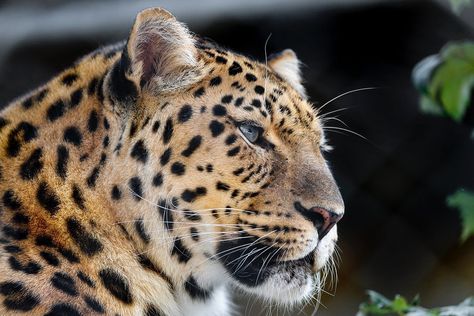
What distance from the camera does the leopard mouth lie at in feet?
8.97

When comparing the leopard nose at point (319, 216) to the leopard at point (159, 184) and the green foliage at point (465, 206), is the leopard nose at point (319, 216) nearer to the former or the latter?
the leopard at point (159, 184)

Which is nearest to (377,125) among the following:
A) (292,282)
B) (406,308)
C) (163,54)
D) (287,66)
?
(287,66)

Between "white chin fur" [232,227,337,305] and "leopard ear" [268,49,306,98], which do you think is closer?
"white chin fur" [232,227,337,305]

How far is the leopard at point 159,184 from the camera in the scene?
2607 millimetres

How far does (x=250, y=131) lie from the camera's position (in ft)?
9.07

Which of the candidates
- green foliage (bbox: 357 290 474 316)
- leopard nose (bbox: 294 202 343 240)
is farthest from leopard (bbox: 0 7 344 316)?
green foliage (bbox: 357 290 474 316)

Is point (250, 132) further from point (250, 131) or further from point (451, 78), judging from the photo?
point (451, 78)

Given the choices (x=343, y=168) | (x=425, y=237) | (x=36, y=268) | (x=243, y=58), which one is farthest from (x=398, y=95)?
(x=36, y=268)

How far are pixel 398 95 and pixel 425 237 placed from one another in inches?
31.7

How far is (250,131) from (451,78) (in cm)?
70

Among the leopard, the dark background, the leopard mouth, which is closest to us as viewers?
the leopard

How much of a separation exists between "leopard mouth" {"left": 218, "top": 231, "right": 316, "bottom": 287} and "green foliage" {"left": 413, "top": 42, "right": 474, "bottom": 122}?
0.68 meters

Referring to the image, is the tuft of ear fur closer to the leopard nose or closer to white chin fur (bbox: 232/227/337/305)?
the leopard nose

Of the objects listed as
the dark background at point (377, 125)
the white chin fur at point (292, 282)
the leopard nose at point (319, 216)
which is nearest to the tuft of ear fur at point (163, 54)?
the leopard nose at point (319, 216)
